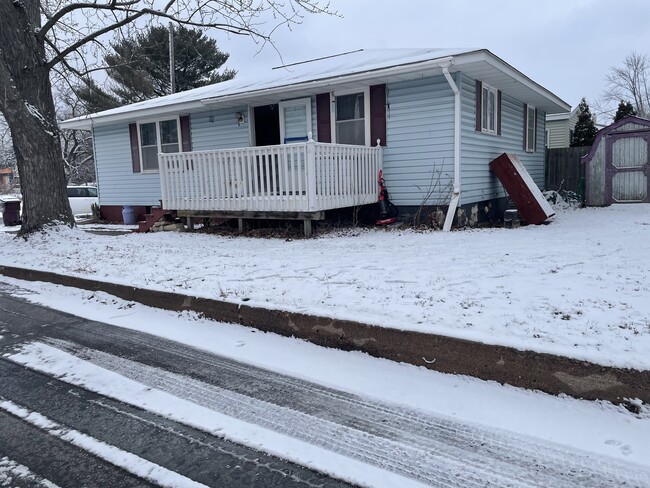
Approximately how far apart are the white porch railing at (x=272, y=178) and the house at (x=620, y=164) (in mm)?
6748

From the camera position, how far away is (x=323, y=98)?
412 inches

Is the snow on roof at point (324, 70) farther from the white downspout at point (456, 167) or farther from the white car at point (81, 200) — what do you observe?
the white car at point (81, 200)

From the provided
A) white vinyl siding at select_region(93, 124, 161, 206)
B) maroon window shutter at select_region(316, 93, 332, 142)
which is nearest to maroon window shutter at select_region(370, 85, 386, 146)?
maroon window shutter at select_region(316, 93, 332, 142)

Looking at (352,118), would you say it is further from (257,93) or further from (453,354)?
(453,354)

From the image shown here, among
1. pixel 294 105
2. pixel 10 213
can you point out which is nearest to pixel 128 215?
pixel 10 213

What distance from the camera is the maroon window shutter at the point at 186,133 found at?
516 inches

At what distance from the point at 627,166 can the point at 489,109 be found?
4441mm

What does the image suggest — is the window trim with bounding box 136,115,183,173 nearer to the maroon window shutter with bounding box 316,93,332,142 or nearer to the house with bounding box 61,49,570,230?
the house with bounding box 61,49,570,230

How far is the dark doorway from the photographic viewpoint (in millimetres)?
12648

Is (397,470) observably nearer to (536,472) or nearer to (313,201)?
(536,472)

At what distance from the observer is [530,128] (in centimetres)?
1431

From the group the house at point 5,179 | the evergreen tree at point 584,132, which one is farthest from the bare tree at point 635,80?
the house at point 5,179

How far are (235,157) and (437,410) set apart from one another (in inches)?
282

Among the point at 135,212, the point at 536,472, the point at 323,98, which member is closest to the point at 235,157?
the point at 323,98
